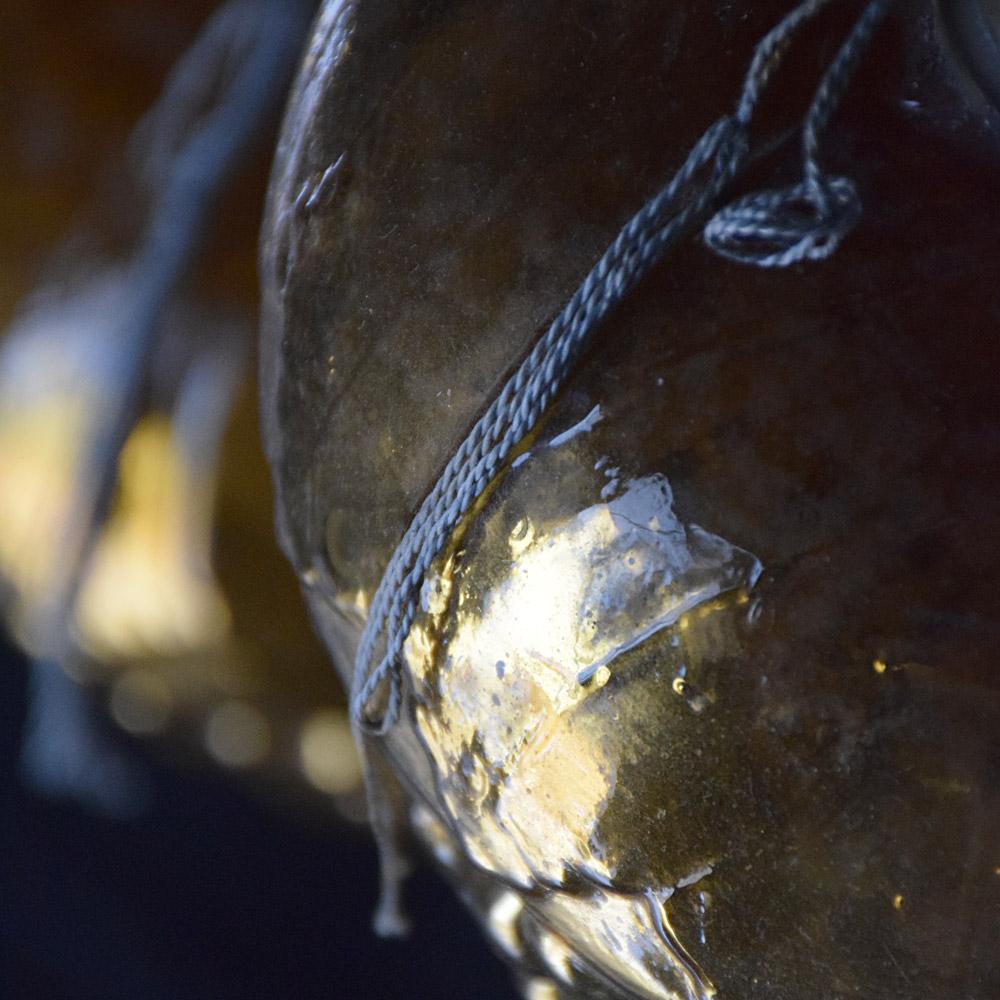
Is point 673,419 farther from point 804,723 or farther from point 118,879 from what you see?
point 118,879

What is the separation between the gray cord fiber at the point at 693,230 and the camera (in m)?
0.45

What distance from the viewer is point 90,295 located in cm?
120

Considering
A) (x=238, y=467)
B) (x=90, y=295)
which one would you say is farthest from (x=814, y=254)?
(x=90, y=295)

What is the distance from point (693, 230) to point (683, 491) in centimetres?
10

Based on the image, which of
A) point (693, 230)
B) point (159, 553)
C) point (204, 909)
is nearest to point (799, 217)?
point (693, 230)

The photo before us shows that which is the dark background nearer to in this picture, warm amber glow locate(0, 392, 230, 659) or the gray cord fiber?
warm amber glow locate(0, 392, 230, 659)

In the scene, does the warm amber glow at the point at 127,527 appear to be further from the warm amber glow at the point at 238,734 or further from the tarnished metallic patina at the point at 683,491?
the tarnished metallic patina at the point at 683,491

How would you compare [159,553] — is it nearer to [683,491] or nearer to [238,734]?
[238,734]

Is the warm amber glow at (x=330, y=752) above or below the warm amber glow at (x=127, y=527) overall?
below

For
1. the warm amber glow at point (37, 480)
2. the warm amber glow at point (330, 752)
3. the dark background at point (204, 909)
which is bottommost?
the dark background at point (204, 909)

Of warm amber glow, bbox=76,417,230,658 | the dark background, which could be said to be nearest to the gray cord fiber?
warm amber glow, bbox=76,417,230,658

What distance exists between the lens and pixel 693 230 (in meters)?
0.46

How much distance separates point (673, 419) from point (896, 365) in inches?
3.1

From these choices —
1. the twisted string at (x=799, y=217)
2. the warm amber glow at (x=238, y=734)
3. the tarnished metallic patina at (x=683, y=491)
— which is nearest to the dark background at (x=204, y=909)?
the warm amber glow at (x=238, y=734)
